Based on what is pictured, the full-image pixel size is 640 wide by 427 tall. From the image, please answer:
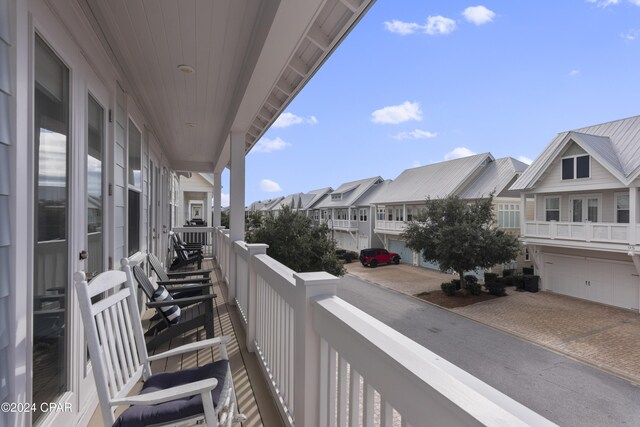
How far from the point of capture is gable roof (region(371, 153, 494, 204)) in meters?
17.5

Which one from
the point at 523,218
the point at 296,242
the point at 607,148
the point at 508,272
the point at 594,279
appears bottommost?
the point at 508,272

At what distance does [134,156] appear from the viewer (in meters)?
3.69

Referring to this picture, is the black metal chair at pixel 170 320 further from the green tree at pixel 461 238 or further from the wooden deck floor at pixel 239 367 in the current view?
the green tree at pixel 461 238

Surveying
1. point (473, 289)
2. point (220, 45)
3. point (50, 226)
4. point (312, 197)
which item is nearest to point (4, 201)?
point (50, 226)

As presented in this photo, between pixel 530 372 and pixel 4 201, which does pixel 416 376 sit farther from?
pixel 530 372

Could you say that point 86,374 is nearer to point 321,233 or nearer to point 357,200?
point 321,233

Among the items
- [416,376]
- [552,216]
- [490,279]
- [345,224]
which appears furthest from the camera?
[345,224]

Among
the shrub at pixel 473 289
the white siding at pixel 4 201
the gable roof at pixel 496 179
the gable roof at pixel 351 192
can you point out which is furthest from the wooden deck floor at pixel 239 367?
the gable roof at pixel 351 192

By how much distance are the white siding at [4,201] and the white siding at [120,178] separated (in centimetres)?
157

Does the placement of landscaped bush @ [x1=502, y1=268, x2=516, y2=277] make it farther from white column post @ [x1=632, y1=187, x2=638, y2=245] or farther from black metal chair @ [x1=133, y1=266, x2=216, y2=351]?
black metal chair @ [x1=133, y1=266, x2=216, y2=351]

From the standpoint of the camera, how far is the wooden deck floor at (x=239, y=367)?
2043 millimetres

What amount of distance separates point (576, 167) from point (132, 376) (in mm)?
15389

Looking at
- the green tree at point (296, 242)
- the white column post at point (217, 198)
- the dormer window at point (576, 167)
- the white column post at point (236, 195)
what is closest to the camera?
the white column post at point (236, 195)

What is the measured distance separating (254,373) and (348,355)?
1756mm
